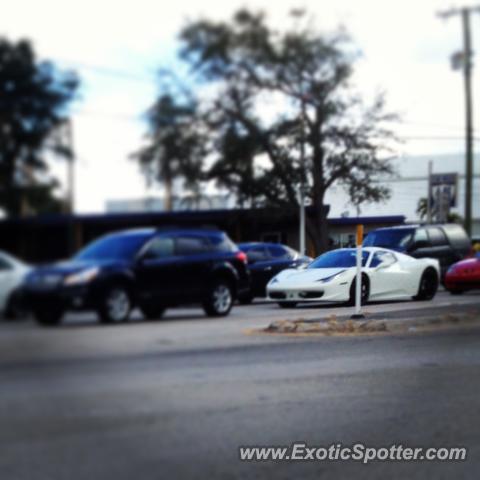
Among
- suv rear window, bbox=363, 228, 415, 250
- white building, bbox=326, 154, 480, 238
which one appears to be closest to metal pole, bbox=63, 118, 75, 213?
white building, bbox=326, 154, 480, 238

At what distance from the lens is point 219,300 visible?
169 cm

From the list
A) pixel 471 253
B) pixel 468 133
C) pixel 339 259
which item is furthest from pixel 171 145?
pixel 471 253

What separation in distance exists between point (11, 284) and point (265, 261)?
0.79 m

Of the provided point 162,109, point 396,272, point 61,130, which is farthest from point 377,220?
point 61,130

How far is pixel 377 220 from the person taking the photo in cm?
204

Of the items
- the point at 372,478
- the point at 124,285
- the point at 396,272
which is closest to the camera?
the point at 124,285

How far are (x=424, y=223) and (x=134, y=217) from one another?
0.98 metres

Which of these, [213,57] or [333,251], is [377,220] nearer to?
[333,251]

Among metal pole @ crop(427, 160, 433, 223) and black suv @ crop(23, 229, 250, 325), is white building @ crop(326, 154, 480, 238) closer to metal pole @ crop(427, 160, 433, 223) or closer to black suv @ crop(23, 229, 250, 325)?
metal pole @ crop(427, 160, 433, 223)

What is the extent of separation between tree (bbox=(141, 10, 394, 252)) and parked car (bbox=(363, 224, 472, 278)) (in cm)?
11

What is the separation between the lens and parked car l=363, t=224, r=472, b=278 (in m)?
2.05

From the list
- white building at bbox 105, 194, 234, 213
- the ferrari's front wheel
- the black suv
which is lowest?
the ferrari's front wheel

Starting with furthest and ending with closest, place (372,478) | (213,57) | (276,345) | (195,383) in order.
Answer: (372,478), (276,345), (195,383), (213,57)

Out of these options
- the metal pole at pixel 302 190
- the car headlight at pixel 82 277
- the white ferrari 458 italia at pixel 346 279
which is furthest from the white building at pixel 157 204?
the white ferrari 458 italia at pixel 346 279
